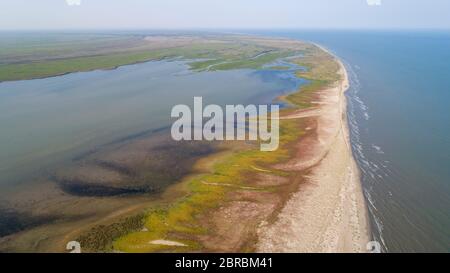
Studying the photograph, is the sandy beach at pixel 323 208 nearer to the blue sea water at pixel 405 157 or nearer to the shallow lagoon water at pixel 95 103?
the blue sea water at pixel 405 157

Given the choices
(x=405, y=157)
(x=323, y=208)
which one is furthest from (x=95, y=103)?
(x=405, y=157)

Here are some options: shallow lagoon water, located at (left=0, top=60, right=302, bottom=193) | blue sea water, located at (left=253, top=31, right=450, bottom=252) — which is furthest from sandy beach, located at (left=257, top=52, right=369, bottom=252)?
shallow lagoon water, located at (left=0, top=60, right=302, bottom=193)

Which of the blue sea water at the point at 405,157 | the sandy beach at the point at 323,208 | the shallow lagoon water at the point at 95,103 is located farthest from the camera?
the shallow lagoon water at the point at 95,103

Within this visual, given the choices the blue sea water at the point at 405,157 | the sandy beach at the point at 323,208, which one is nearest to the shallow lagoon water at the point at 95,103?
the blue sea water at the point at 405,157

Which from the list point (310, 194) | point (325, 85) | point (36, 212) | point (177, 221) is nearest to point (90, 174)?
point (36, 212)

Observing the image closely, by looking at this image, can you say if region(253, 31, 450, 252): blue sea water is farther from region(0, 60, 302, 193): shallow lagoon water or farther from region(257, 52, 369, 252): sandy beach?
region(0, 60, 302, 193): shallow lagoon water
